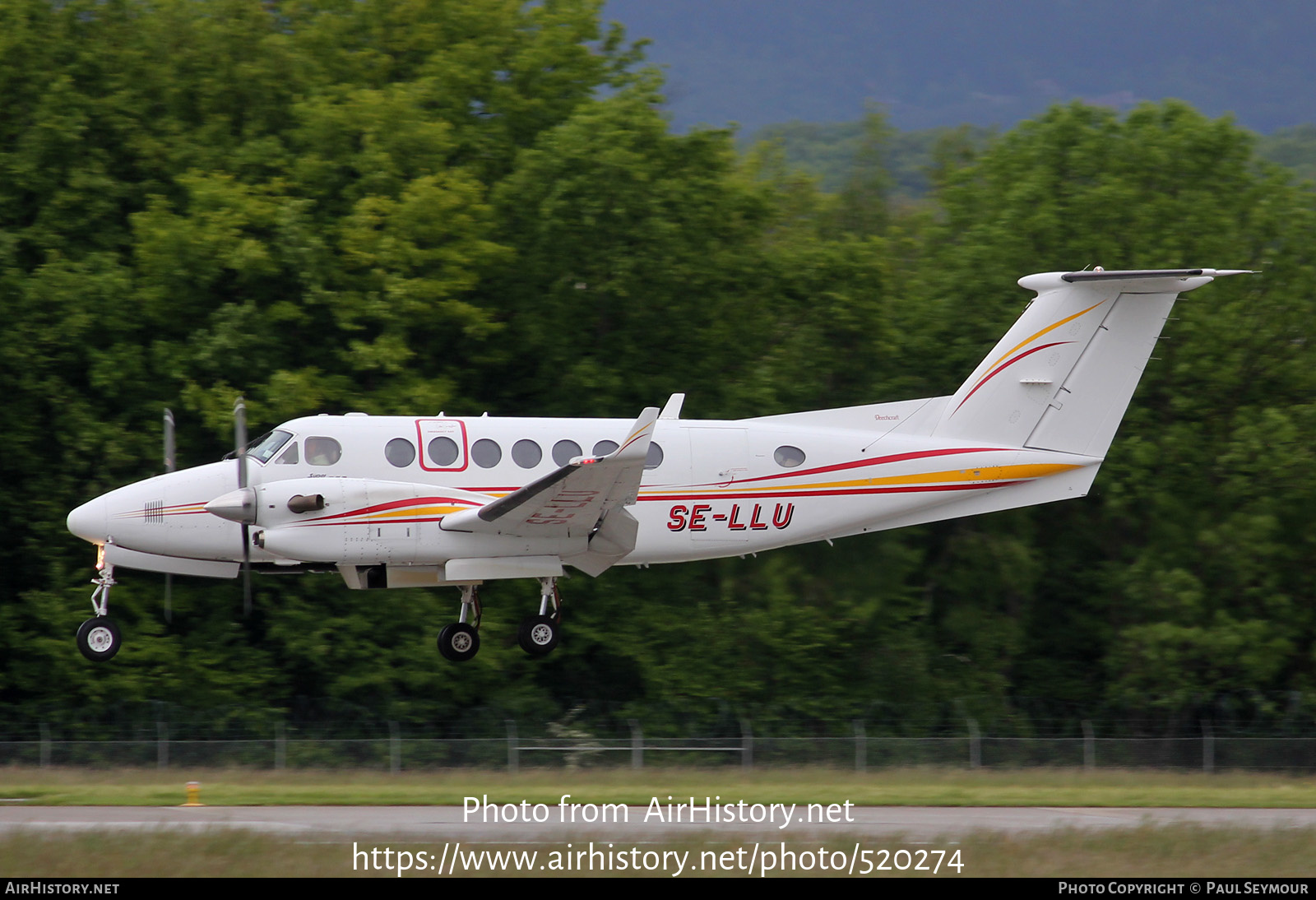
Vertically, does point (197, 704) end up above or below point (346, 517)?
below

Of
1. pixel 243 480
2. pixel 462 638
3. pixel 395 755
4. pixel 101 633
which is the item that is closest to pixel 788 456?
pixel 462 638

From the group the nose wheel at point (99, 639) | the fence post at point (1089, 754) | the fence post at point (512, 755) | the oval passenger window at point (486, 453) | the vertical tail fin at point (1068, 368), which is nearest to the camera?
the nose wheel at point (99, 639)

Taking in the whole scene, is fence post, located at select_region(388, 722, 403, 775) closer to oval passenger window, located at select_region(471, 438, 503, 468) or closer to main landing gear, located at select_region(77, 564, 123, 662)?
main landing gear, located at select_region(77, 564, 123, 662)

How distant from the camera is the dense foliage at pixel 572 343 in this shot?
967 inches

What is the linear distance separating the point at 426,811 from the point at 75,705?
10.8 m

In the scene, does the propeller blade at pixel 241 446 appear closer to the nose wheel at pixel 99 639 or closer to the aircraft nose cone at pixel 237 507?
the aircraft nose cone at pixel 237 507

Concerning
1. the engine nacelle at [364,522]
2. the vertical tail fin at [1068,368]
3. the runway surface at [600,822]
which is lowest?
the runway surface at [600,822]

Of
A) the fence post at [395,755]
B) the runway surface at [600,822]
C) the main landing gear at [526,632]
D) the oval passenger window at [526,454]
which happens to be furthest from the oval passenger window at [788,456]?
the fence post at [395,755]

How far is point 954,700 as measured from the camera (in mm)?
26141

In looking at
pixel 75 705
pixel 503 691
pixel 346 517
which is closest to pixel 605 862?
pixel 346 517

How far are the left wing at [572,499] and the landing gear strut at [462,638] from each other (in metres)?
1.34

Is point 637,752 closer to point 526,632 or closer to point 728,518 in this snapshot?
point 526,632

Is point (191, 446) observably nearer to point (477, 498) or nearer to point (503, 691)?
point (503, 691)

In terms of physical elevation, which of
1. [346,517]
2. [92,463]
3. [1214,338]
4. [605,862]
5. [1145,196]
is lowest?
[605,862]
